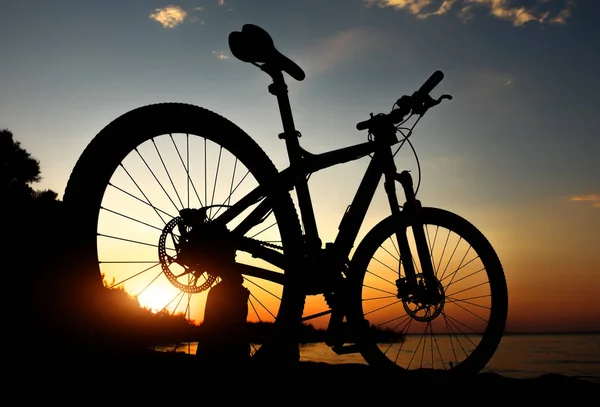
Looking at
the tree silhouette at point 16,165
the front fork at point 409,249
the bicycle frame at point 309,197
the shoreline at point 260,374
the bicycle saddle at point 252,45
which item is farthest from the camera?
the tree silhouette at point 16,165

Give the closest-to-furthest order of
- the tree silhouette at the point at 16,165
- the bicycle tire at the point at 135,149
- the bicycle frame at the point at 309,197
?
1. the bicycle tire at the point at 135,149
2. the bicycle frame at the point at 309,197
3. the tree silhouette at the point at 16,165

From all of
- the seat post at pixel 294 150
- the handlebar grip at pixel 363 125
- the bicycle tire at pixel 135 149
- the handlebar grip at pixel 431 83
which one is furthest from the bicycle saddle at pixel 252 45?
the handlebar grip at pixel 431 83

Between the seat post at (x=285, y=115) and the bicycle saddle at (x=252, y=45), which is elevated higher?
the bicycle saddle at (x=252, y=45)

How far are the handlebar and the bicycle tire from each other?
1.22 metres

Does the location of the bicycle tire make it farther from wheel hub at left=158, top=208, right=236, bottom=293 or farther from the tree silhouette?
the tree silhouette

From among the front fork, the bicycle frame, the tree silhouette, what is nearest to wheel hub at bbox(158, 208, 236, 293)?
the bicycle frame

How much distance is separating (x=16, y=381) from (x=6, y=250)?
13.7ft

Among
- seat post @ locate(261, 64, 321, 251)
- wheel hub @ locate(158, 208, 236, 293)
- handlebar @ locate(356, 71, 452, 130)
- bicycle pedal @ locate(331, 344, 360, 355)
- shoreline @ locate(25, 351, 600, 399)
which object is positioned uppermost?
handlebar @ locate(356, 71, 452, 130)

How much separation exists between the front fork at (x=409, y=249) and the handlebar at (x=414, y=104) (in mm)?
527

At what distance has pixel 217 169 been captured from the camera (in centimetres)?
362

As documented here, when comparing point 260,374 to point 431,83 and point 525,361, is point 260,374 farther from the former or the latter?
point 525,361

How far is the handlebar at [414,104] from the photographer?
4.28 m

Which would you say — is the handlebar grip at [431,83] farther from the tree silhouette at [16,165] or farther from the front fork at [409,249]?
the tree silhouette at [16,165]

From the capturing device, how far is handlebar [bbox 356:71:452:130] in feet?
14.0
